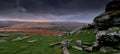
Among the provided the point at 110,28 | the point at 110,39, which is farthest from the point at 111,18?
the point at 110,39

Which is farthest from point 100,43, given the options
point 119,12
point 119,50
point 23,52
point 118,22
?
point 23,52

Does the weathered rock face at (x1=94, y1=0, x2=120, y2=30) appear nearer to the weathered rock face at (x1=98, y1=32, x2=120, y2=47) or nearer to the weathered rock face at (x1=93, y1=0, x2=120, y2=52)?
the weathered rock face at (x1=93, y1=0, x2=120, y2=52)

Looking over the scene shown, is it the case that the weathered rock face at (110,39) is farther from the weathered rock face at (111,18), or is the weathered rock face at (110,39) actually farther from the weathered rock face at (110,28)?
the weathered rock face at (111,18)

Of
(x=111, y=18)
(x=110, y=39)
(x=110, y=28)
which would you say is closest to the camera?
(x=110, y=39)

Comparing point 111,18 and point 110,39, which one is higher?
point 111,18

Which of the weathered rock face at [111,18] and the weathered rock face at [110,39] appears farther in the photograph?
the weathered rock face at [111,18]

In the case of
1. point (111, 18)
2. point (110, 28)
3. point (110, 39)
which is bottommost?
point (110, 39)

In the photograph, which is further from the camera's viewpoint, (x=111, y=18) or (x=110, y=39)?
(x=111, y=18)

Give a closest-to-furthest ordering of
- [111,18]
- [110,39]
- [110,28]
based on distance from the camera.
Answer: [110,39] < [110,28] < [111,18]

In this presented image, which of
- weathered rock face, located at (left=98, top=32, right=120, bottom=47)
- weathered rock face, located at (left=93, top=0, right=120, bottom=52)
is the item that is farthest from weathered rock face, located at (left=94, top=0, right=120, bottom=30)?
weathered rock face, located at (left=98, top=32, right=120, bottom=47)

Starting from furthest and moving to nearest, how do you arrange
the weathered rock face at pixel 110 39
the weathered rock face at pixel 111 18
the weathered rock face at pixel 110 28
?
1. the weathered rock face at pixel 111 18
2. the weathered rock face at pixel 110 28
3. the weathered rock face at pixel 110 39

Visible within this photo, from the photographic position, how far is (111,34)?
32.5 meters

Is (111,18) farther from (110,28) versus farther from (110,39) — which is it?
(110,39)

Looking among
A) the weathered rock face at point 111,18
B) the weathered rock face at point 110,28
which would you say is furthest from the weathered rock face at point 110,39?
the weathered rock face at point 111,18
